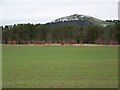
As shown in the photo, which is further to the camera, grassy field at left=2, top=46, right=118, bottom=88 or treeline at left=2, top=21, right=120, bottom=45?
treeline at left=2, top=21, right=120, bottom=45

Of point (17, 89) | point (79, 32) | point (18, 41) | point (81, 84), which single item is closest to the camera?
point (17, 89)

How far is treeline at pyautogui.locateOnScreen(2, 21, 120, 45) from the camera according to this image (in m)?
95.5

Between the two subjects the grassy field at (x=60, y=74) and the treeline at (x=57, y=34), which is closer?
the grassy field at (x=60, y=74)

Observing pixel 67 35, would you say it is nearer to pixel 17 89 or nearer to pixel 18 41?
pixel 18 41

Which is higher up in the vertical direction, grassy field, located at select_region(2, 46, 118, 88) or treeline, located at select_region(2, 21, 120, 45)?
treeline, located at select_region(2, 21, 120, 45)

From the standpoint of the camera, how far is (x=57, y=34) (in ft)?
344

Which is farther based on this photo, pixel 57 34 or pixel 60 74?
pixel 57 34

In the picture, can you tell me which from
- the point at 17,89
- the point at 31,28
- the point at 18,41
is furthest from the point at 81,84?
the point at 31,28

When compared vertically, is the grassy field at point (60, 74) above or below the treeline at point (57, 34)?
below

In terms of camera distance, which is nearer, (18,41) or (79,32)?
(18,41)

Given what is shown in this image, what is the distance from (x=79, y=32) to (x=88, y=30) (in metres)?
3.99

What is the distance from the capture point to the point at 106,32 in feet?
345

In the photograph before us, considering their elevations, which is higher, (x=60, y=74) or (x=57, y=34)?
(x=57, y=34)

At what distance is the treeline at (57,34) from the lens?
9550cm
